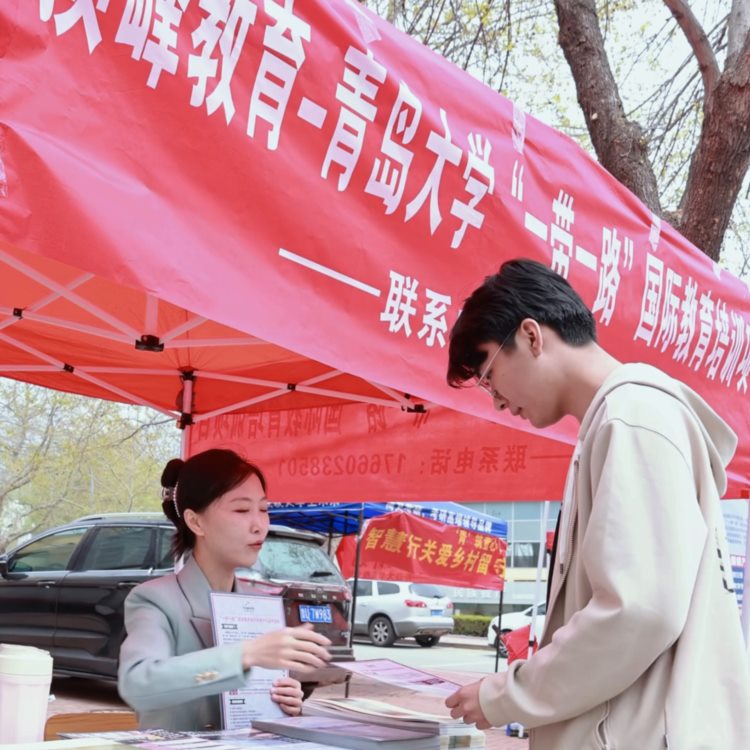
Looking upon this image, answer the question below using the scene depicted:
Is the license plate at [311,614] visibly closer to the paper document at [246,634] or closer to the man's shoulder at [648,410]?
the paper document at [246,634]

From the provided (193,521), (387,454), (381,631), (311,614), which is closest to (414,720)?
(193,521)

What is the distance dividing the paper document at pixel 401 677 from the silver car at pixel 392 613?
15.9 m

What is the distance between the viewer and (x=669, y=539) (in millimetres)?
1479

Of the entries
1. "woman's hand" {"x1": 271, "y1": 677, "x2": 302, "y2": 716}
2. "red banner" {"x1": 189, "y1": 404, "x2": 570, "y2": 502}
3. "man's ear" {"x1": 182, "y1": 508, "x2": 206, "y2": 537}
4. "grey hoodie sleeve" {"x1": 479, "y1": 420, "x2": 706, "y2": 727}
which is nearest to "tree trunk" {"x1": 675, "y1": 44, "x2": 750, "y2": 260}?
"red banner" {"x1": 189, "y1": 404, "x2": 570, "y2": 502}

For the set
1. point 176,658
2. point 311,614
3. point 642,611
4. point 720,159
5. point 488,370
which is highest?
point 720,159

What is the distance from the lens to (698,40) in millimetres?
6457

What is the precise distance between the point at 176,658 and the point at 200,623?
14.2 inches

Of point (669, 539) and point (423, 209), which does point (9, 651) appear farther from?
point (423, 209)

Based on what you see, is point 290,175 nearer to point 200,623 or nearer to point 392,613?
point 200,623

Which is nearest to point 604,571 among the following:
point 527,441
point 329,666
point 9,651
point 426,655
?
point 329,666

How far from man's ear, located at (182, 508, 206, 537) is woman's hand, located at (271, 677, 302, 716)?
0.44 m

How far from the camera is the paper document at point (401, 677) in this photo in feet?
5.96

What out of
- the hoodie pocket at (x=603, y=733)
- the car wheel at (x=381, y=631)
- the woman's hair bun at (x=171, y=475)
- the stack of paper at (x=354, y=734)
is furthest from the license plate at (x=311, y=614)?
the car wheel at (x=381, y=631)

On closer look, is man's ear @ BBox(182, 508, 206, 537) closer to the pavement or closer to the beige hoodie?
the beige hoodie
